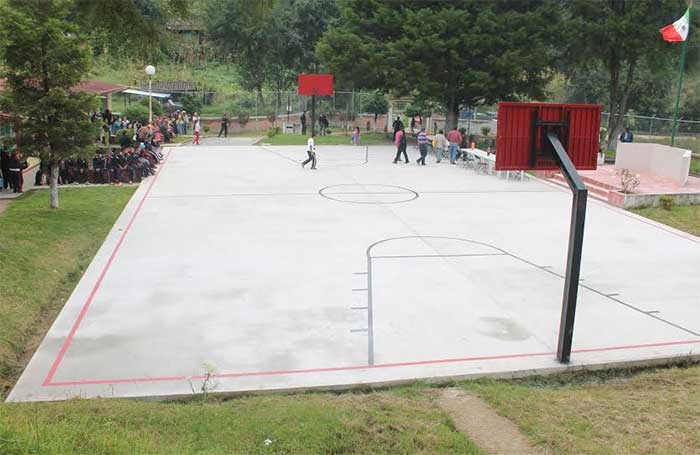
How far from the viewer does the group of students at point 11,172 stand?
19.3 meters

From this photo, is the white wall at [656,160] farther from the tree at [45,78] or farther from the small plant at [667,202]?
the tree at [45,78]

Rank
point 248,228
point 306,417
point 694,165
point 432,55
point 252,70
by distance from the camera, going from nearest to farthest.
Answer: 1. point 306,417
2. point 248,228
3. point 694,165
4. point 432,55
5. point 252,70

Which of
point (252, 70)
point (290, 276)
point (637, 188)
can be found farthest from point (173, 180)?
point (252, 70)

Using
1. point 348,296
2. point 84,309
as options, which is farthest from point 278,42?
point 84,309

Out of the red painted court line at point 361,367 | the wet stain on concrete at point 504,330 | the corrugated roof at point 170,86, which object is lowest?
the red painted court line at point 361,367

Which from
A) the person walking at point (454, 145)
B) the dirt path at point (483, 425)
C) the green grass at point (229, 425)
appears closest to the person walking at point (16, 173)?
the green grass at point (229, 425)

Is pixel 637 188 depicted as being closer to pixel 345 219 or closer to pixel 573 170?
pixel 345 219

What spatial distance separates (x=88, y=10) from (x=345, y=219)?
882 centimetres

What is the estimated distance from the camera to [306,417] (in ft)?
21.4

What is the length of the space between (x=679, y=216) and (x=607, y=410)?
1378 cm

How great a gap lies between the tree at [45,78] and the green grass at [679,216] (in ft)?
51.6

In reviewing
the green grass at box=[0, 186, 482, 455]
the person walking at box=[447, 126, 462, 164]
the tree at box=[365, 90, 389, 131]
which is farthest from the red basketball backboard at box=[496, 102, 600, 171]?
the tree at box=[365, 90, 389, 131]

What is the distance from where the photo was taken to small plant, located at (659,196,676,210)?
19.5 meters

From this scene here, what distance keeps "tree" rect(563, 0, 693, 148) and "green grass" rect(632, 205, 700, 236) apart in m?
14.8
